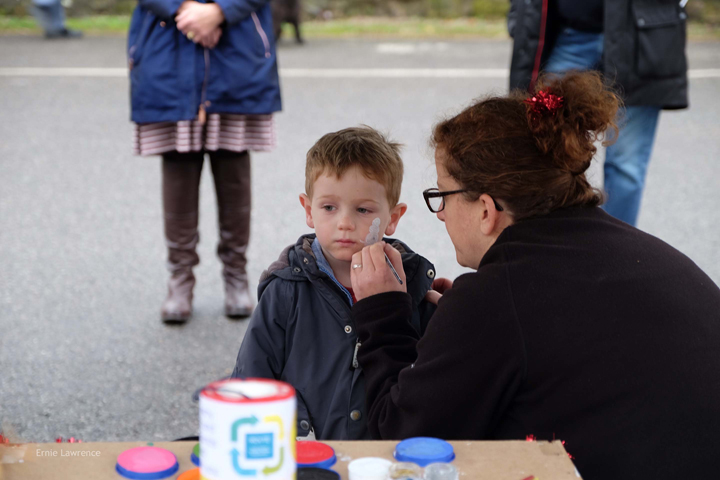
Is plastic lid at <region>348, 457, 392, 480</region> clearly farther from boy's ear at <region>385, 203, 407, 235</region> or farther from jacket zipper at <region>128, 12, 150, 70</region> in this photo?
jacket zipper at <region>128, 12, 150, 70</region>

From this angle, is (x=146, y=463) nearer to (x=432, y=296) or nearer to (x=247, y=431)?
(x=247, y=431)

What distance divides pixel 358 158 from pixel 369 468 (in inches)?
36.8

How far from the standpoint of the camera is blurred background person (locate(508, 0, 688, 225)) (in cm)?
305

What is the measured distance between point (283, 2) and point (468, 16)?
330 centimetres

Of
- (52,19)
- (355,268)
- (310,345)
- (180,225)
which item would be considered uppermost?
(52,19)

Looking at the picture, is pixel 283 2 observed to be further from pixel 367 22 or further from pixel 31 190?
pixel 31 190

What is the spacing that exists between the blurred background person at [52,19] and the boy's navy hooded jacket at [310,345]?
26.6 ft

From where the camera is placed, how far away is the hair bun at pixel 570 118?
4.80 feet

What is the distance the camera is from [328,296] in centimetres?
181

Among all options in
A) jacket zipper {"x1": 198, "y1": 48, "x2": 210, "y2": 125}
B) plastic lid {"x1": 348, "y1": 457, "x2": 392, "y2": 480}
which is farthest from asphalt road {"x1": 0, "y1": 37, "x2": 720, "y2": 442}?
jacket zipper {"x1": 198, "y1": 48, "x2": 210, "y2": 125}

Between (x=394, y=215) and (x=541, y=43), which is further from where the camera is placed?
(x=541, y=43)

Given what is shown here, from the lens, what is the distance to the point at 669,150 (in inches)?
229

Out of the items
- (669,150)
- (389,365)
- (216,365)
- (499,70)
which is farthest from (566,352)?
(499,70)

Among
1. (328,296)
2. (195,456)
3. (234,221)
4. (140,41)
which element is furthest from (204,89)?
(195,456)
